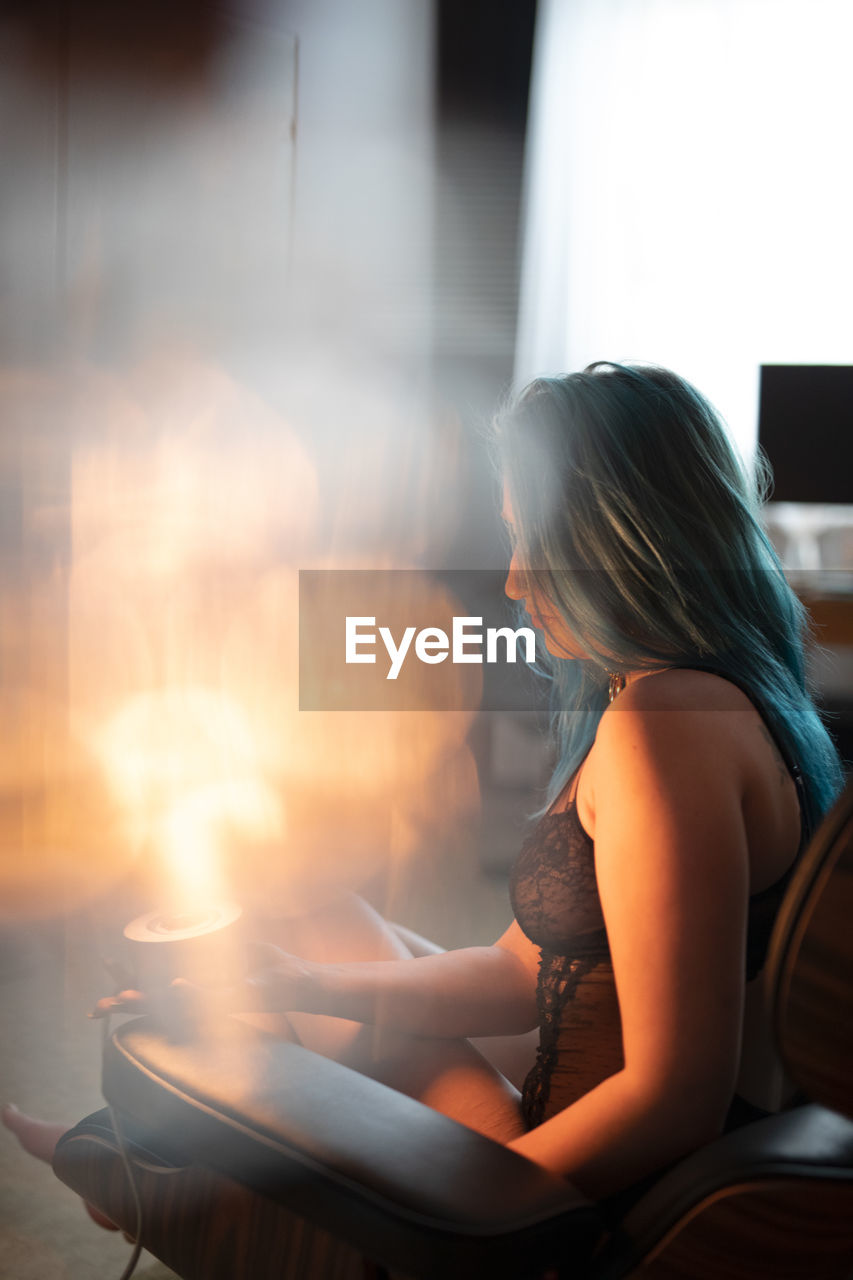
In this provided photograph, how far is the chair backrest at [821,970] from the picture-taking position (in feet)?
1.39

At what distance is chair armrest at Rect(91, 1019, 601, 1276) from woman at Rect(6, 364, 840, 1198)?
10 centimetres

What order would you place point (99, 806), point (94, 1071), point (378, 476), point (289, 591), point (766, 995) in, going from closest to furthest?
point (766, 995) < point (94, 1071) < point (99, 806) < point (289, 591) < point (378, 476)

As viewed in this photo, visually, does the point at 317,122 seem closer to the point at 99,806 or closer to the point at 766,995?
the point at 99,806

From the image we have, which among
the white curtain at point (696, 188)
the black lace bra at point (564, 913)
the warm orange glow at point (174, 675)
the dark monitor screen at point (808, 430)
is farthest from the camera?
the white curtain at point (696, 188)

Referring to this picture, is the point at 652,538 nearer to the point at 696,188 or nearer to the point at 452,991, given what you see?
the point at 452,991

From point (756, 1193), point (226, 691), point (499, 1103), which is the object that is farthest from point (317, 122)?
point (756, 1193)

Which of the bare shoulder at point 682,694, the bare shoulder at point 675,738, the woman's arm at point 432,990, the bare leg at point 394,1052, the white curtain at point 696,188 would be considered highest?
the white curtain at point 696,188

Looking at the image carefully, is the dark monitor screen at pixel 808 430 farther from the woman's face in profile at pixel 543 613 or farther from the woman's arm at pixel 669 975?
the woman's arm at pixel 669 975

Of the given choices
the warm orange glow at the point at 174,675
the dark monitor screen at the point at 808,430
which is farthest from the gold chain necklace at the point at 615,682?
the dark monitor screen at the point at 808,430

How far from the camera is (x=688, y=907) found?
54cm

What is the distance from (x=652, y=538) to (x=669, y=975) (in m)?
0.30

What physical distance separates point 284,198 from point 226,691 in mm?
1038

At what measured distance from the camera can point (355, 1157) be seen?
464 mm

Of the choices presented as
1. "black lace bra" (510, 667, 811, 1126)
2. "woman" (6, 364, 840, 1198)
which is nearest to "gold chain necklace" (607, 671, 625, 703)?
"woman" (6, 364, 840, 1198)
